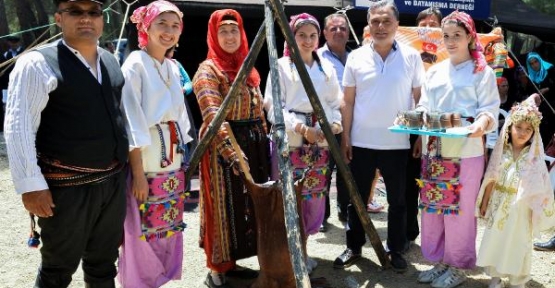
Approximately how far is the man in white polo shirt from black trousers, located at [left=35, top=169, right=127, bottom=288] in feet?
5.40

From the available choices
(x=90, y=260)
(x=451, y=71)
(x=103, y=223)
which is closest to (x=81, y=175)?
(x=103, y=223)

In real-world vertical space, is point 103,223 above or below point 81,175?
below

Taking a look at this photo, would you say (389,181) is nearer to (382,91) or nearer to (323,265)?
(382,91)

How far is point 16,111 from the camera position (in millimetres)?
2076

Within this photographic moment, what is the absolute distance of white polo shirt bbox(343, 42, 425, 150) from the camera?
10.9 ft

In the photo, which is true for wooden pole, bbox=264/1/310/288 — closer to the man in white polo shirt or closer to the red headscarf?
the red headscarf

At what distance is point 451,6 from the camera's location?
284 inches

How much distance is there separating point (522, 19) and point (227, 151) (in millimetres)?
6989

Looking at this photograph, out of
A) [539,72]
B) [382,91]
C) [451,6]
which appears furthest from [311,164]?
[539,72]

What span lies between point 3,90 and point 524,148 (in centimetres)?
974

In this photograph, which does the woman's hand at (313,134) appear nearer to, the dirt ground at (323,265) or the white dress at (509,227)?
the dirt ground at (323,265)

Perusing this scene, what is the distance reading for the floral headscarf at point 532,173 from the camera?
300 centimetres

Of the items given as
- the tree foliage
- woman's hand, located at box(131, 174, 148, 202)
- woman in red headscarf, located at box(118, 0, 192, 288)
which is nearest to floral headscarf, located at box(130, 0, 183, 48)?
woman in red headscarf, located at box(118, 0, 192, 288)

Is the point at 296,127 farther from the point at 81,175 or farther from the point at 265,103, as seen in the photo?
the point at 81,175
